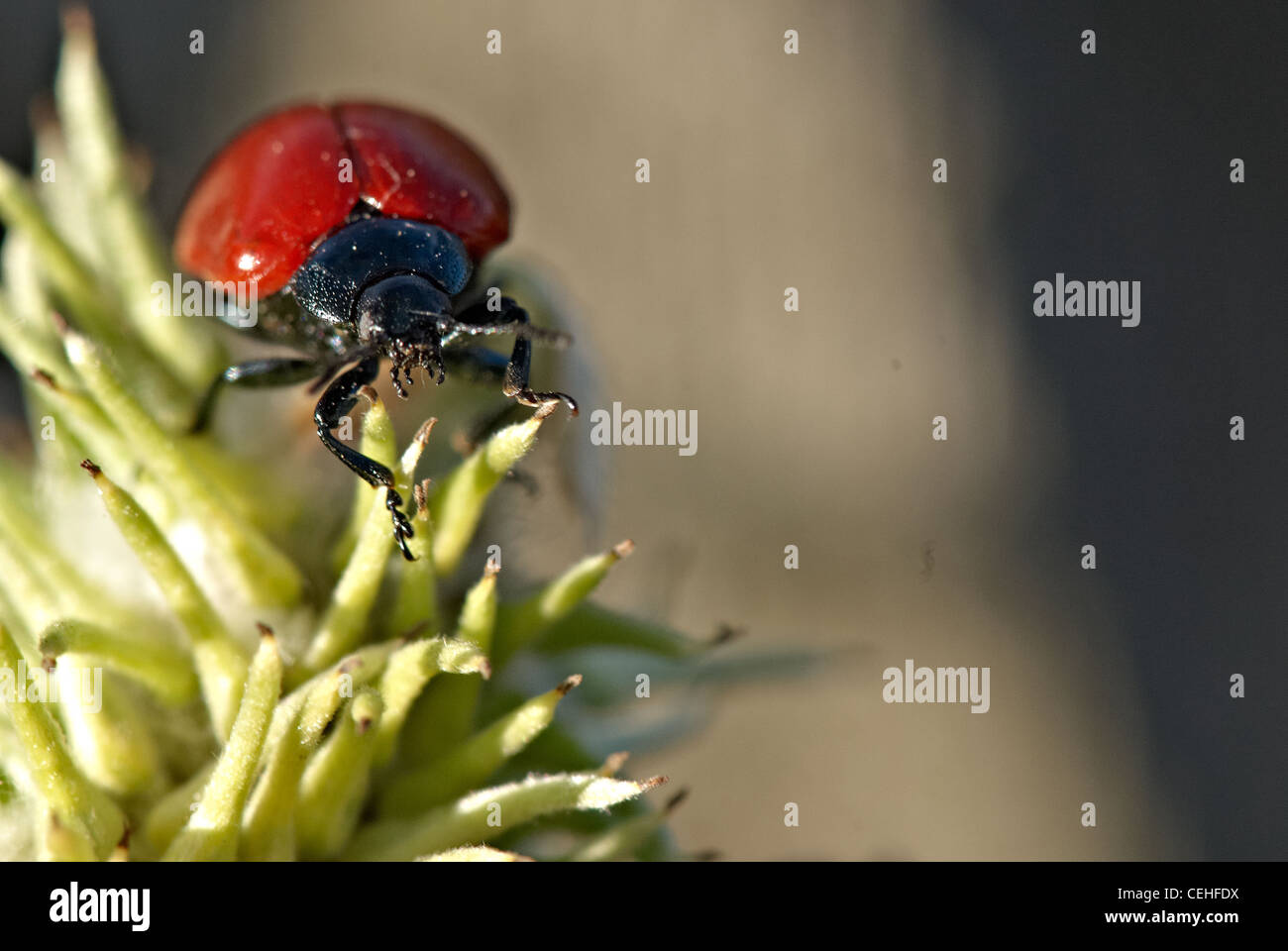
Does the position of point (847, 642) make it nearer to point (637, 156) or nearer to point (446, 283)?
point (637, 156)

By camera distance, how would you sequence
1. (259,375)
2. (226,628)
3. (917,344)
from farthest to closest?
(917,344), (259,375), (226,628)

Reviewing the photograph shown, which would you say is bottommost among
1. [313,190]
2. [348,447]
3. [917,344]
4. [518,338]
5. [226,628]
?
[226,628]

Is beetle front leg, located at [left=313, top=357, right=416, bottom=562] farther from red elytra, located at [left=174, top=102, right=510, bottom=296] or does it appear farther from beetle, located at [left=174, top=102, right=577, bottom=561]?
red elytra, located at [left=174, top=102, right=510, bottom=296]

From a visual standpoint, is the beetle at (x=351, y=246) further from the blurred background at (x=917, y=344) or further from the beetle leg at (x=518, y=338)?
the blurred background at (x=917, y=344)

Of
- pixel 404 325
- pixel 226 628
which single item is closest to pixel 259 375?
pixel 404 325

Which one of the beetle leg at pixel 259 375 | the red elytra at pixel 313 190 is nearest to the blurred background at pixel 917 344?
the red elytra at pixel 313 190

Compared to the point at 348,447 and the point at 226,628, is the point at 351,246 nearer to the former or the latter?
the point at 348,447

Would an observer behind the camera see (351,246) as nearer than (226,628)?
No
